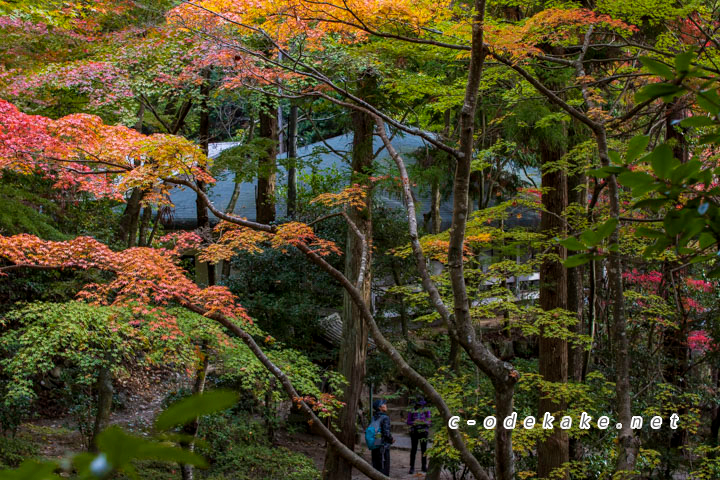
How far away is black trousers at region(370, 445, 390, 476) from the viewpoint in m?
8.82

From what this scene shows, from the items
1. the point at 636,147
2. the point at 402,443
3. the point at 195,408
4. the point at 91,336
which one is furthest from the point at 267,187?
the point at 195,408

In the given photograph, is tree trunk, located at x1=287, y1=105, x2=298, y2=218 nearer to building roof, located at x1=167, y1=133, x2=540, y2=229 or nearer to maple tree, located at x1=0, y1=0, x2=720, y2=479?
building roof, located at x1=167, y1=133, x2=540, y2=229

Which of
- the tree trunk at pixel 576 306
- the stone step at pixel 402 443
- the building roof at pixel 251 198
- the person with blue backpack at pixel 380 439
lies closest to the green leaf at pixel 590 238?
the tree trunk at pixel 576 306

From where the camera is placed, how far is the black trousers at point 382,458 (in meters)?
8.82

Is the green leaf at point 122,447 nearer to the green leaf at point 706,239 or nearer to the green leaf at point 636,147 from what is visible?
the green leaf at point 636,147

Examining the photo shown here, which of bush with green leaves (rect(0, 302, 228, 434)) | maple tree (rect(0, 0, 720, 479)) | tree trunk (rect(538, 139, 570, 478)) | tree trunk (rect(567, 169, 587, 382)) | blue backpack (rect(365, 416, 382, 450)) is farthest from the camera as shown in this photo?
blue backpack (rect(365, 416, 382, 450))

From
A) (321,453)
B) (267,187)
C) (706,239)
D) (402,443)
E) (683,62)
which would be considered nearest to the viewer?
(683,62)

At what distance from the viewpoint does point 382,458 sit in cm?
893

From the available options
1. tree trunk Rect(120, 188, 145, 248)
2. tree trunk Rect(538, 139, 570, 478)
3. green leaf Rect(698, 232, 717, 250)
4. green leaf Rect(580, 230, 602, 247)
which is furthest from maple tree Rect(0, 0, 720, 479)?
green leaf Rect(580, 230, 602, 247)

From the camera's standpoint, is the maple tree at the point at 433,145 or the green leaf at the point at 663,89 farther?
the maple tree at the point at 433,145

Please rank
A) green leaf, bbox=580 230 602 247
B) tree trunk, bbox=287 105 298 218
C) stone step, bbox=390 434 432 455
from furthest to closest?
tree trunk, bbox=287 105 298 218, stone step, bbox=390 434 432 455, green leaf, bbox=580 230 602 247

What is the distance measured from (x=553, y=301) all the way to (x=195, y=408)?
24.9 feet

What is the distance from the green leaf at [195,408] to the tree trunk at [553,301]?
23.2 ft

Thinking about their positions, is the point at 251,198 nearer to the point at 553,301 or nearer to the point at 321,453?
the point at 321,453
